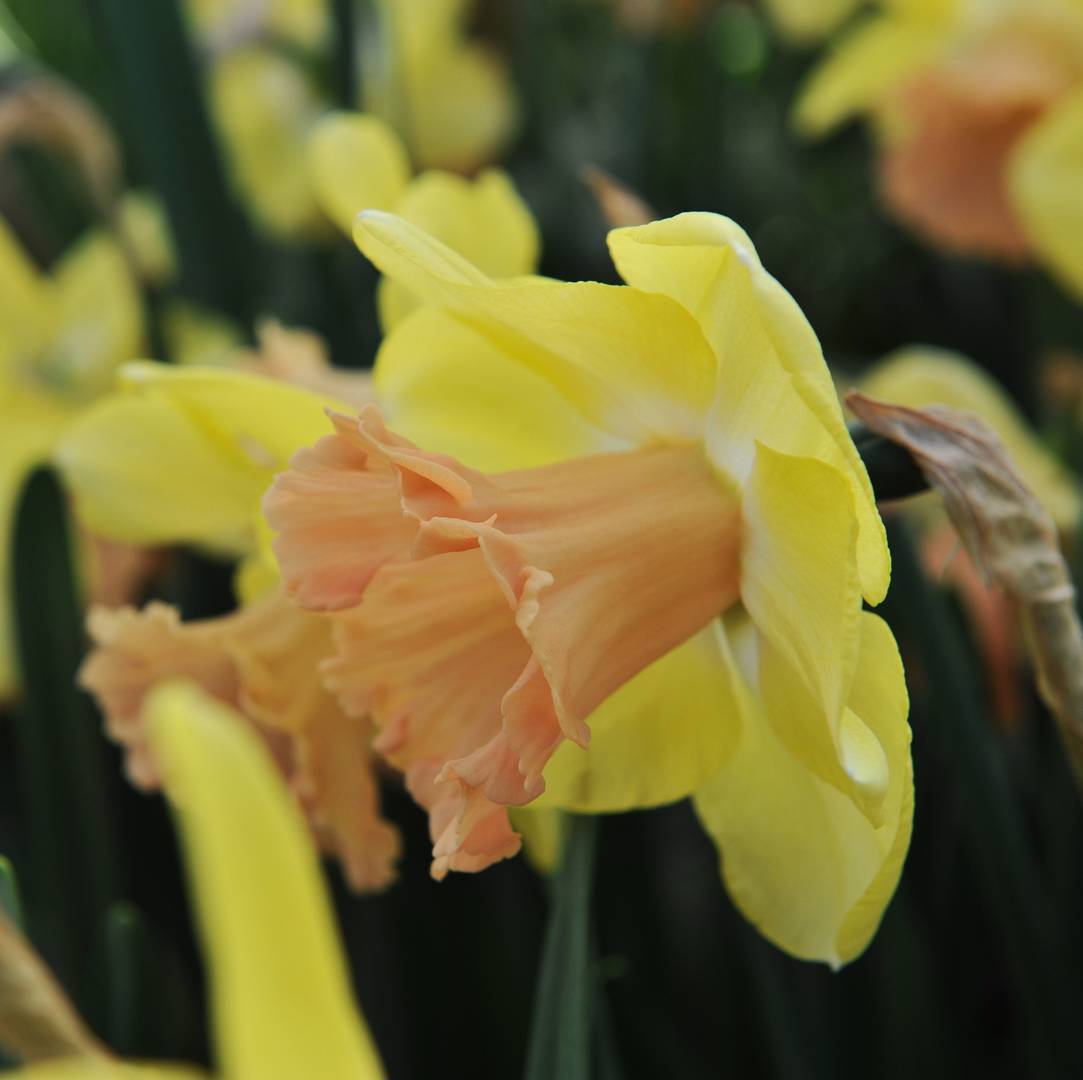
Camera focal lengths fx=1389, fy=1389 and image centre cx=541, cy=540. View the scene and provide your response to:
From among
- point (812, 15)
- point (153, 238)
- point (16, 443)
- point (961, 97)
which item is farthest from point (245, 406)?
point (812, 15)

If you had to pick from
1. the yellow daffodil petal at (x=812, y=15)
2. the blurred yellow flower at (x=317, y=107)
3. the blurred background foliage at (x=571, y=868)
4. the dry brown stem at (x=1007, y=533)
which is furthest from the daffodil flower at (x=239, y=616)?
the yellow daffodil petal at (x=812, y=15)

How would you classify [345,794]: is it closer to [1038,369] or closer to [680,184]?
[1038,369]

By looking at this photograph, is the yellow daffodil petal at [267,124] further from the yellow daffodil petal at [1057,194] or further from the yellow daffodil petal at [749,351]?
the yellow daffodil petal at [749,351]

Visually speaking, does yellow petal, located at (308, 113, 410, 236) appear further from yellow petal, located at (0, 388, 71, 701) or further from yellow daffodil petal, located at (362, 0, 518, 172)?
yellow daffodil petal, located at (362, 0, 518, 172)

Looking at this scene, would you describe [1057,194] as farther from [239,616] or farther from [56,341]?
[56,341]

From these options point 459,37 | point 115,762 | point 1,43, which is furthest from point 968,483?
point 1,43
